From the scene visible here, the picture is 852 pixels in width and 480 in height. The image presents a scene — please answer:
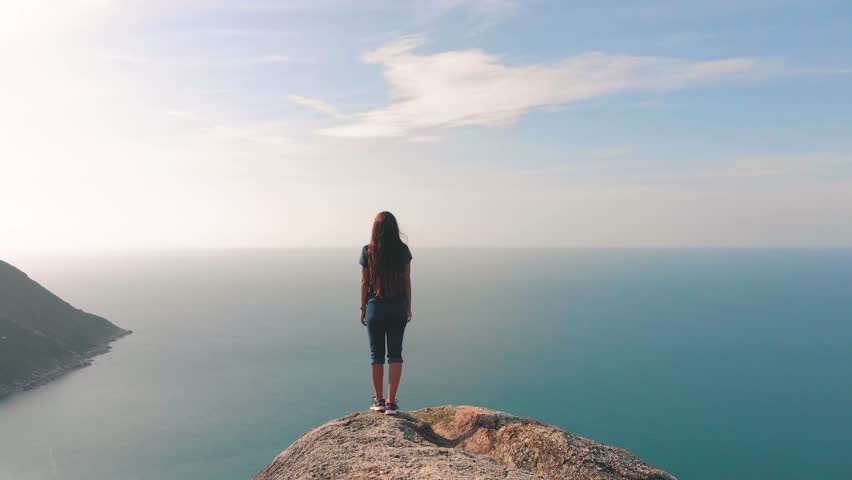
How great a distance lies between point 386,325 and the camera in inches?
410

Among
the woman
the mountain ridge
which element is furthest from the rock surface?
the mountain ridge

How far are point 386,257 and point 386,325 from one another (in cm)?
156

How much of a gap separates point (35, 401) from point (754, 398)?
20064cm

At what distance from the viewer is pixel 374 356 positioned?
1042 cm

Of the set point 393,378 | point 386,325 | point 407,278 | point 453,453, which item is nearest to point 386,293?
point 407,278

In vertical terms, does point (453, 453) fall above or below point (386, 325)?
below

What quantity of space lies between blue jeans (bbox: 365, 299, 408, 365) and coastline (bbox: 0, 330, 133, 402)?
166 metres

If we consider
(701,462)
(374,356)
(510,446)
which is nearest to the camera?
(510,446)

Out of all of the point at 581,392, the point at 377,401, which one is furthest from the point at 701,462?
the point at 377,401

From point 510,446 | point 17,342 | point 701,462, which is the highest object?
point 510,446

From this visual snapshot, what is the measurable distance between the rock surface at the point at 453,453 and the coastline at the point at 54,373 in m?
166

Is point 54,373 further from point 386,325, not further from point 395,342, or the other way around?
point 395,342

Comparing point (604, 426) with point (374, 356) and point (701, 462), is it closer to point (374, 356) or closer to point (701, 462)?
point (701, 462)

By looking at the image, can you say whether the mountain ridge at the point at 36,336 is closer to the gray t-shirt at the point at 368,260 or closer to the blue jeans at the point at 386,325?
the blue jeans at the point at 386,325
